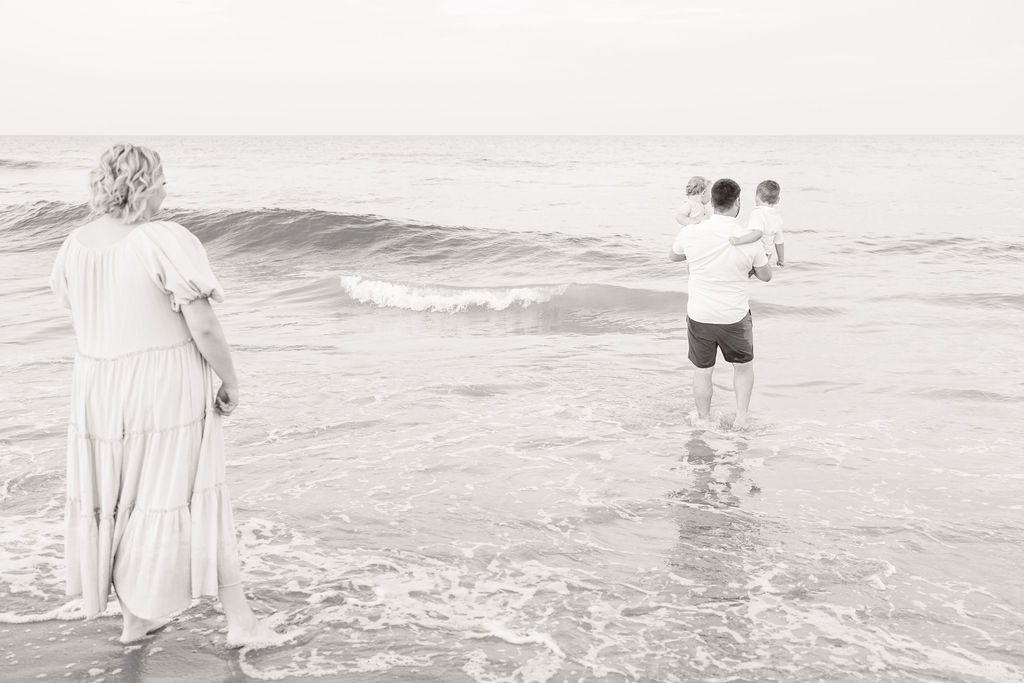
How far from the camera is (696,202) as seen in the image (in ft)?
24.6

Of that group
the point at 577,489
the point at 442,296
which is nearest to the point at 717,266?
the point at 577,489

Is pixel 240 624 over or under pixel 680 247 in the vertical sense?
under

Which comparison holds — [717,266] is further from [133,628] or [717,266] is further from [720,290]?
[133,628]

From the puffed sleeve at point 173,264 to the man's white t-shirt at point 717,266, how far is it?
4741 millimetres

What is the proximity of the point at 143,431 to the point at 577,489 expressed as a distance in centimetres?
339

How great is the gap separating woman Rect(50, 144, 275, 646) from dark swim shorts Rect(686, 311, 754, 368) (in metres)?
4.87

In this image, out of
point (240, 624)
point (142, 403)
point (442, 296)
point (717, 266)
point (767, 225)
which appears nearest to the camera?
point (142, 403)

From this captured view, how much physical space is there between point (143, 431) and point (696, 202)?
5320mm

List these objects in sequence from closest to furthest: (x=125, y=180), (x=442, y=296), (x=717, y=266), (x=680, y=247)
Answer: (x=125, y=180), (x=717, y=266), (x=680, y=247), (x=442, y=296)

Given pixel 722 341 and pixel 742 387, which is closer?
pixel 722 341

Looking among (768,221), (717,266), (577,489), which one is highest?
(768,221)

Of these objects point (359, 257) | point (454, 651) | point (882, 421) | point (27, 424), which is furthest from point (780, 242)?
point (359, 257)

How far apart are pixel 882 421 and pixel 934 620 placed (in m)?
3.78

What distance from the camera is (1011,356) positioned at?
10.4 meters
